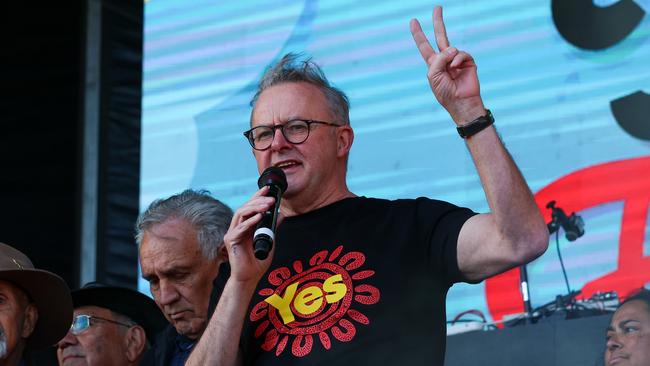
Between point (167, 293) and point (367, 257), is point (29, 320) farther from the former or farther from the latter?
point (367, 257)

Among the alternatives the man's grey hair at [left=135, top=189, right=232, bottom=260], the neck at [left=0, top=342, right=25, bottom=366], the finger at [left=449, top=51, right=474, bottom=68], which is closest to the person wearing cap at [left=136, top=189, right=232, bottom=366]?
the man's grey hair at [left=135, top=189, right=232, bottom=260]

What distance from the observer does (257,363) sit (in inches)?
93.9

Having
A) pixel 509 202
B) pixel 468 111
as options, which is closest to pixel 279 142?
pixel 468 111

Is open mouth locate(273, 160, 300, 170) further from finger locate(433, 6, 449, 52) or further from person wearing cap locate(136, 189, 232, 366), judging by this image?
person wearing cap locate(136, 189, 232, 366)

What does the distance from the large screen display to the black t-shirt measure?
964 mm

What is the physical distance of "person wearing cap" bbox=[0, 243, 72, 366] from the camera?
288 cm

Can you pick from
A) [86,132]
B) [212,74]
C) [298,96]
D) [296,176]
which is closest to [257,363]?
[296,176]

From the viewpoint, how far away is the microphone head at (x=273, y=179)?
7.95 ft

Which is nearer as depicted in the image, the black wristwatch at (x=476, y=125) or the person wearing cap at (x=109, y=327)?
the black wristwatch at (x=476, y=125)

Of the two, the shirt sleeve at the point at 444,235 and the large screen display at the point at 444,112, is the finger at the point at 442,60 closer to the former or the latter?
the shirt sleeve at the point at 444,235

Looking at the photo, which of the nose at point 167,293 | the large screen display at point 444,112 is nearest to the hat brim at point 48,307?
the nose at point 167,293

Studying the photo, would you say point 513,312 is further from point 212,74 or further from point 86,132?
point 86,132

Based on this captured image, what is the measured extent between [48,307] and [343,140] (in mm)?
990

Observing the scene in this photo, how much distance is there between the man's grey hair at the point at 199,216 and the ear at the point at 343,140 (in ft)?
2.12
